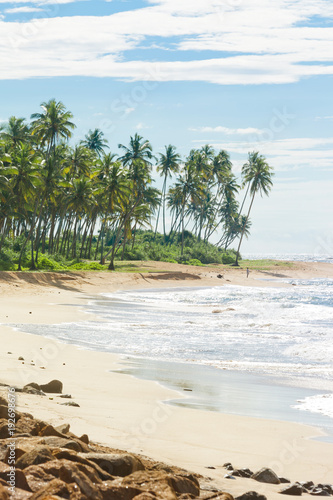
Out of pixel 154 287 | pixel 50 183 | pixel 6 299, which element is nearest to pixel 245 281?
pixel 154 287

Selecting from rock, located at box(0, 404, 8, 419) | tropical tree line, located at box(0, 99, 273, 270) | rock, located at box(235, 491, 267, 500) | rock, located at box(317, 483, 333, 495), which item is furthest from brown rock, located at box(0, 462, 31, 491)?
tropical tree line, located at box(0, 99, 273, 270)

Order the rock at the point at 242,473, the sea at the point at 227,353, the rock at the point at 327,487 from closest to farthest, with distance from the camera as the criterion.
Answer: the rock at the point at 327,487 → the rock at the point at 242,473 → the sea at the point at 227,353

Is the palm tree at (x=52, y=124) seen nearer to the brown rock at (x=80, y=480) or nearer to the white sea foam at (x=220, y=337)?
the white sea foam at (x=220, y=337)

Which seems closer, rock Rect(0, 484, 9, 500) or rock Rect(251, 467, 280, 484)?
rock Rect(0, 484, 9, 500)

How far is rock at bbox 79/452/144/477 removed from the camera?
4535 mm

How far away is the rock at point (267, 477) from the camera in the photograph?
520 centimetres

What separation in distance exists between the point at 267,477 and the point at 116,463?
1.44m

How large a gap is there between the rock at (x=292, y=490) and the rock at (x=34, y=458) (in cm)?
197

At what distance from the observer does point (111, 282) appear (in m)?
42.4

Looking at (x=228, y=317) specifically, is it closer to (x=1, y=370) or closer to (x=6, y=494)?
(x=1, y=370)

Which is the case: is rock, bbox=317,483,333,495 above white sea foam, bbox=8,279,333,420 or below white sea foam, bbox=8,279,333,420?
above

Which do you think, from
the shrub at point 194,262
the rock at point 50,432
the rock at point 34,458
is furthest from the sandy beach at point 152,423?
the shrub at point 194,262

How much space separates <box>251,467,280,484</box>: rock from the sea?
2.00 m

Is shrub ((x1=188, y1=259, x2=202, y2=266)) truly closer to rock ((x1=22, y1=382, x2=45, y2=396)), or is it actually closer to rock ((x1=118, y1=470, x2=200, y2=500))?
rock ((x1=22, y1=382, x2=45, y2=396))
